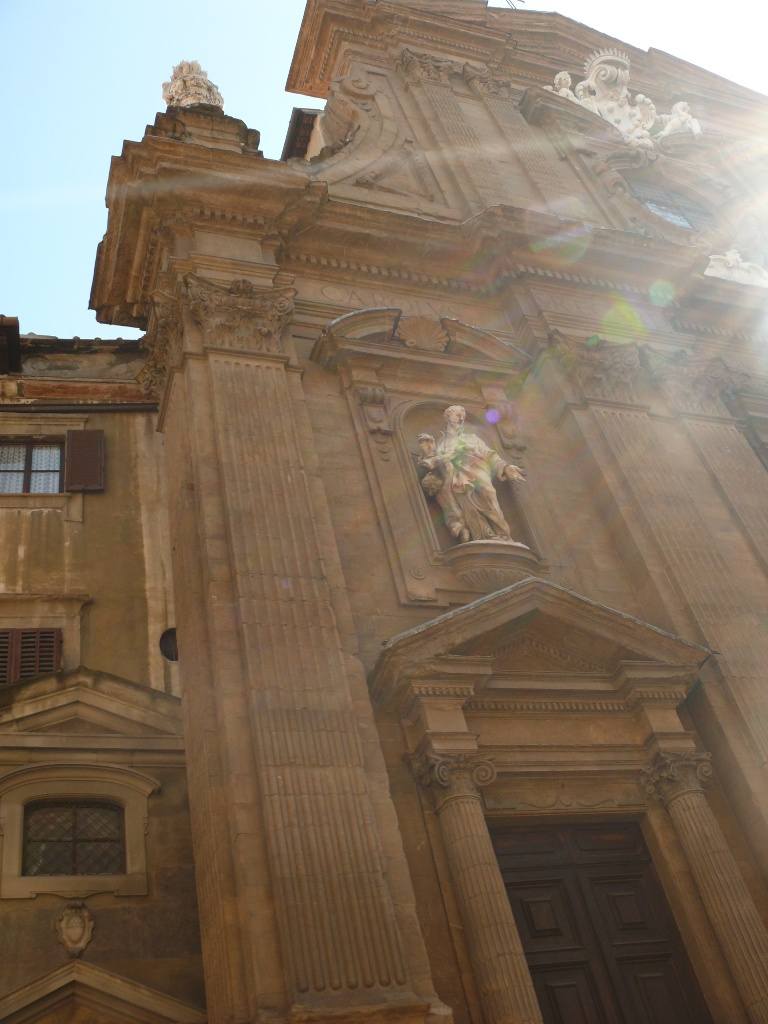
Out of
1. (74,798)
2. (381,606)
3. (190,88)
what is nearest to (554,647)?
(381,606)

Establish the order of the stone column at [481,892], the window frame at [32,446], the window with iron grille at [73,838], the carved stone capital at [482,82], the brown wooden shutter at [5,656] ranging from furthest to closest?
the carved stone capital at [482,82] < the window frame at [32,446] < the brown wooden shutter at [5,656] < the window with iron grille at [73,838] < the stone column at [481,892]

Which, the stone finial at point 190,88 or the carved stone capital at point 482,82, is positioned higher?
the carved stone capital at point 482,82

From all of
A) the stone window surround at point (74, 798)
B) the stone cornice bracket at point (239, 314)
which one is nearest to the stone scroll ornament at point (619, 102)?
the stone cornice bracket at point (239, 314)

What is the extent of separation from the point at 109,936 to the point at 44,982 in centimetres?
Result: 78

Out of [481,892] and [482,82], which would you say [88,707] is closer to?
[481,892]

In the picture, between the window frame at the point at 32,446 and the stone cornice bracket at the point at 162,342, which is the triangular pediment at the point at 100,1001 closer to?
the window frame at the point at 32,446

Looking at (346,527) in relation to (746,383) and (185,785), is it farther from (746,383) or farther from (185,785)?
(746,383)

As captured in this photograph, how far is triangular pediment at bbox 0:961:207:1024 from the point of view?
8.36 metres

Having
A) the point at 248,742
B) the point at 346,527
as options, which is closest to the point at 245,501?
the point at 346,527

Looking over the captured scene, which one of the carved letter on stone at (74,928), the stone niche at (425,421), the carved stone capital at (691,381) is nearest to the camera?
the carved letter on stone at (74,928)

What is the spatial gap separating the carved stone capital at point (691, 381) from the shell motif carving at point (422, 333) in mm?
3071

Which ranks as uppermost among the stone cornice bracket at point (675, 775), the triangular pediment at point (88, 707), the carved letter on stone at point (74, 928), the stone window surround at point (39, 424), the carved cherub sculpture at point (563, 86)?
the carved cherub sculpture at point (563, 86)

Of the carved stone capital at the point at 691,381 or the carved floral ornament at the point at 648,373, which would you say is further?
the carved stone capital at the point at 691,381

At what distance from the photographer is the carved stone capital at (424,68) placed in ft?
→ 63.0
